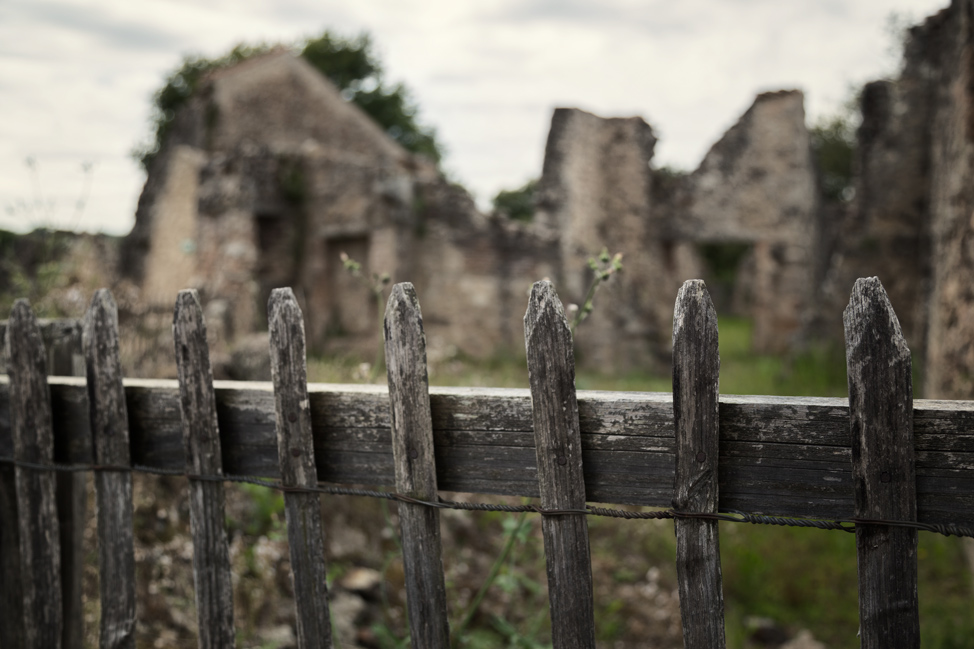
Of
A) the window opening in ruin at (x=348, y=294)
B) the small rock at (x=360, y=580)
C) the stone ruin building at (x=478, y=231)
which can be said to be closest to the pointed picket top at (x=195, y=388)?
the small rock at (x=360, y=580)

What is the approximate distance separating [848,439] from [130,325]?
5.53 m

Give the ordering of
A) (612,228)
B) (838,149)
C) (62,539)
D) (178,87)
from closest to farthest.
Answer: (62,539)
(612,228)
(838,149)
(178,87)

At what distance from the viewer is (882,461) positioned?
1.21 m

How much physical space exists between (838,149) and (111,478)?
90.9 feet

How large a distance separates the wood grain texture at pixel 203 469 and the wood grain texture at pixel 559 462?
0.80 m

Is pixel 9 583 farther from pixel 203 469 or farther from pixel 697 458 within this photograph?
pixel 697 458

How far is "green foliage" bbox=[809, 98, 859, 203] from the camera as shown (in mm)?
24844

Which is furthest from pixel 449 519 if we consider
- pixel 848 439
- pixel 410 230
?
pixel 410 230

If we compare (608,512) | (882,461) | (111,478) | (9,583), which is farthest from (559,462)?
(9,583)

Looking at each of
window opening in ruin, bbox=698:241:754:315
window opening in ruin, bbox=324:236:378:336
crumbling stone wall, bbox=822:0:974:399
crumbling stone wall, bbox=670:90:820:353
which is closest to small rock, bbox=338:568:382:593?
crumbling stone wall, bbox=822:0:974:399

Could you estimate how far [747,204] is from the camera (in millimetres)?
13000

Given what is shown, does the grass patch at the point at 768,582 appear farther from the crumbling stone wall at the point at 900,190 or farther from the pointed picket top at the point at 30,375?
the crumbling stone wall at the point at 900,190

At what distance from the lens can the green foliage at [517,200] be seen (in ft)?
110

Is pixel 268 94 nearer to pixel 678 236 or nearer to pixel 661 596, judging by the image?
pixel 678 236
